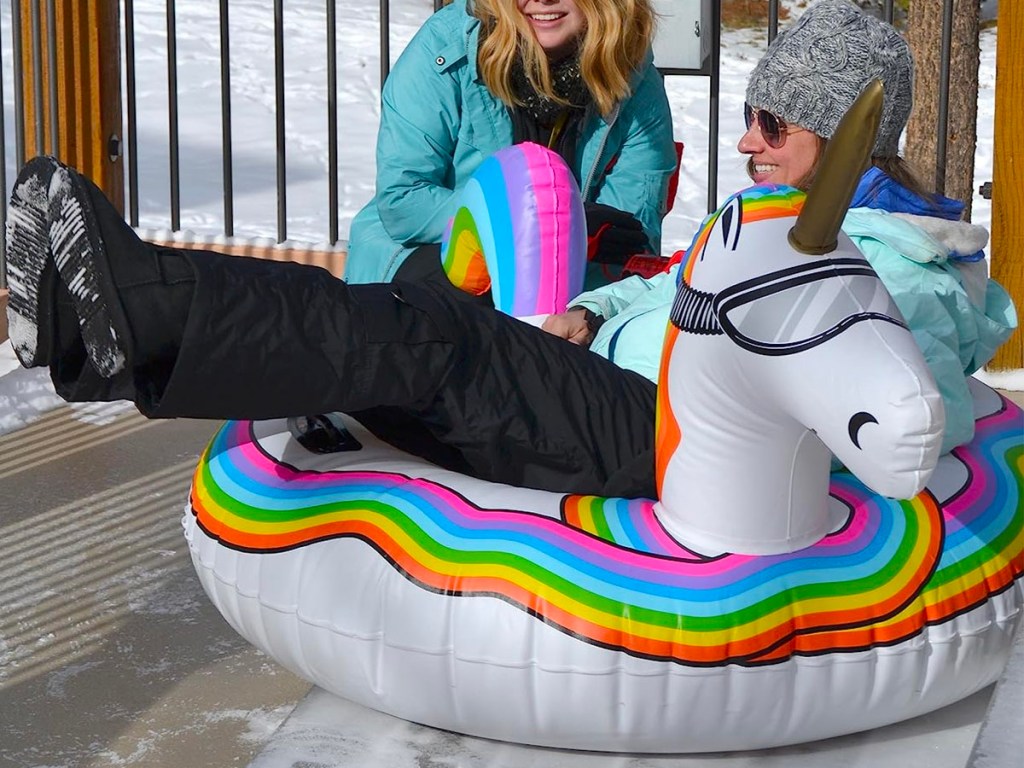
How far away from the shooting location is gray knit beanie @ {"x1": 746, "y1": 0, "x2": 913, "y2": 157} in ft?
8.77

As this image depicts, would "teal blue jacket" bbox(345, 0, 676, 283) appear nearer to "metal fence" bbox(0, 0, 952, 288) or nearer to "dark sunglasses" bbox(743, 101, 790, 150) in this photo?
"dark sunglasses" bbox(743, 101, 790, 150)

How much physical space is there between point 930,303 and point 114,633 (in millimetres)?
1720

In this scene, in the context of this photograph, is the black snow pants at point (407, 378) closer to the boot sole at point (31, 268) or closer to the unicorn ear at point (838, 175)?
the boot sole at point (31, 268)

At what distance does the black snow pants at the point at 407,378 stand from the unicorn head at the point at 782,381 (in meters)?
0.17

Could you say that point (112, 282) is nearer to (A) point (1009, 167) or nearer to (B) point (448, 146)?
(B) point (448, 146)

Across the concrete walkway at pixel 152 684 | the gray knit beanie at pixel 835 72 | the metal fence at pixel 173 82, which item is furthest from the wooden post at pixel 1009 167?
the concrete walkway at pixel 152 684

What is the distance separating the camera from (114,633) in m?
3.06

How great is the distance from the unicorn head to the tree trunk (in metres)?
4.32

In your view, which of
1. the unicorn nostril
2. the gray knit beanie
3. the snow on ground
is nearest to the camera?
the unicorn nostril

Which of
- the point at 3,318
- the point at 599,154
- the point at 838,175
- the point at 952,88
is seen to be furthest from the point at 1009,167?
the point at 3,318

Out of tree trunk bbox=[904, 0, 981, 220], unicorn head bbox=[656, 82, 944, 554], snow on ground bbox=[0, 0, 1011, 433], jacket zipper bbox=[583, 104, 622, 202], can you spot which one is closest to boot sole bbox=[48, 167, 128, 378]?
unicorn head bbox=[656, 82, 944, 554]

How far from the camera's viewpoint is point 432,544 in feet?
7.74

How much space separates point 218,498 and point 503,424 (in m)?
0.55

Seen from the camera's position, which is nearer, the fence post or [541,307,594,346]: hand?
[541,307,594,346]: hand
